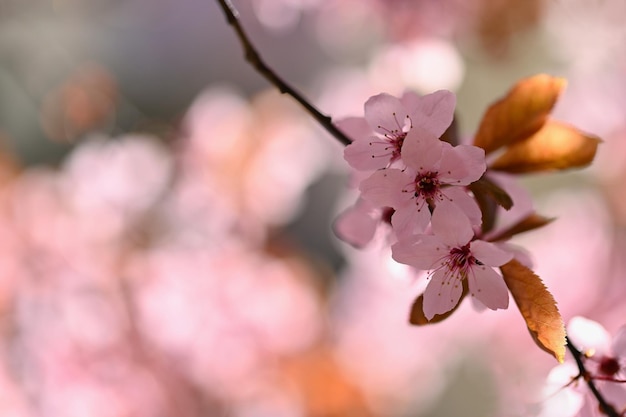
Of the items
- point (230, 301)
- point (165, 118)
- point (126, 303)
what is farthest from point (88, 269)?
point (165, 118)

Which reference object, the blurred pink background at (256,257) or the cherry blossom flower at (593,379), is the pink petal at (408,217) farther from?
the blurred pink background at (256,257)

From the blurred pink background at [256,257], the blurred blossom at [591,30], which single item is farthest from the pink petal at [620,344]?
the blurred blossom at [591,30]

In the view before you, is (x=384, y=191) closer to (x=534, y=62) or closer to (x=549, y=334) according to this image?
(x=549, y=334)

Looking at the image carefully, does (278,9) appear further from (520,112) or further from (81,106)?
(520,112)

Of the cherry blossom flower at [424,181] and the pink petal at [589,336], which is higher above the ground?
the cherry blossom flower at [424,181]

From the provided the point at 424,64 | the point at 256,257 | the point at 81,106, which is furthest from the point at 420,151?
the point at 81,106

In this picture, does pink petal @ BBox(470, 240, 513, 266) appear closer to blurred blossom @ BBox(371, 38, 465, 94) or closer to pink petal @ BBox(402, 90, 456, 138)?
pink petal @ BBox(402, 90, 456, 138)

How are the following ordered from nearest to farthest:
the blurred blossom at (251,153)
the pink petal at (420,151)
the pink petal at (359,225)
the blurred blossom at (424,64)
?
the pink petal at (420,151) → the pink petal at (359,225) → the blurred blossom at (424,64) → the blurred blossom at (251,153)

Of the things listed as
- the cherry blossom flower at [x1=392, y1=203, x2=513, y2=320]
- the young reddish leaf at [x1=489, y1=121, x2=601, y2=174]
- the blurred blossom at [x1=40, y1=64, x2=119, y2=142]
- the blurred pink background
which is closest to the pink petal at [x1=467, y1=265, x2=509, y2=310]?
the cherry blossom flower at [x1=392, y1=203, x2=513, y2=320]
